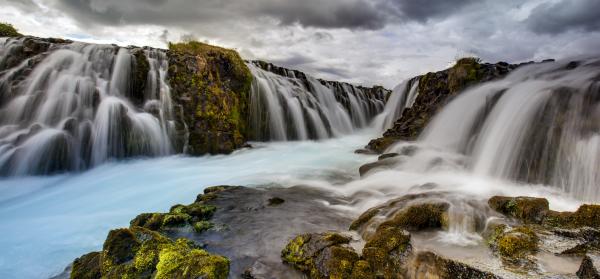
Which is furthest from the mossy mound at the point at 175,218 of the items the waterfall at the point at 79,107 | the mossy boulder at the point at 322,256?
the waterfall at the point at 79,107

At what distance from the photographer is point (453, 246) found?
4.52 metres

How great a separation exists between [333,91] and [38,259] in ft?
81.2

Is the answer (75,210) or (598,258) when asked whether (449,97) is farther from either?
(75,210)

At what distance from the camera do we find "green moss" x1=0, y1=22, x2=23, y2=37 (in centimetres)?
1779

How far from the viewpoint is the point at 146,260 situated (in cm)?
403

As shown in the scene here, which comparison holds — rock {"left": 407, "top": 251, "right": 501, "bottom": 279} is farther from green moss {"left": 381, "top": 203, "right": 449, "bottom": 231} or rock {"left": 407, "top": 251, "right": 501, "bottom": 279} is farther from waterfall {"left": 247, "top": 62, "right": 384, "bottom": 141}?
waterfall {"left": 247, "top": 62, "right": 384, "bottom": 141}

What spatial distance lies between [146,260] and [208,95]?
11.6 metres

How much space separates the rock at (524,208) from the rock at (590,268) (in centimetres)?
194

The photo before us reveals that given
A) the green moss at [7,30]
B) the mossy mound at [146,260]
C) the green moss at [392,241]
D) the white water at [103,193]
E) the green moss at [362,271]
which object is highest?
the green moss at [7,30]

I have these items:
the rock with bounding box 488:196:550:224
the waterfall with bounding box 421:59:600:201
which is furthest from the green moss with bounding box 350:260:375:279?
the waterfall with bounding box 421:59:600:201

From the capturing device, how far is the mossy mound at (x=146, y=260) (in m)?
3.71

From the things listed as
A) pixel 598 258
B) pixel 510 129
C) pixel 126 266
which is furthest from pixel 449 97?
pixel 126 266

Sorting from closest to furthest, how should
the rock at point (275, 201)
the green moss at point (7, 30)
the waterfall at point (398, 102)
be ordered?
the rock at point (275, 201) → the green moss at point (7, 30) → the waterfall at point (398, 102)

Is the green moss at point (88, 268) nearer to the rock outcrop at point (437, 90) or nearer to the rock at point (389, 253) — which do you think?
the rock at point (389, 253)
